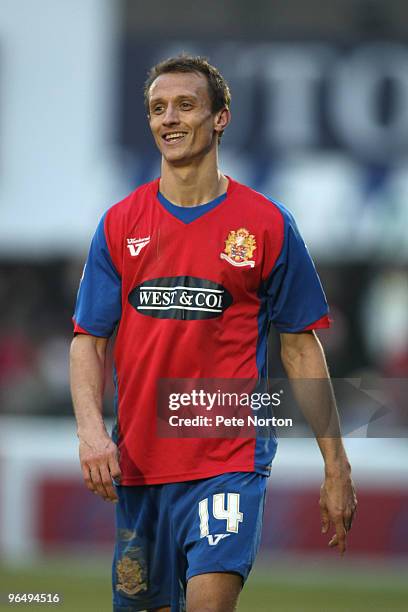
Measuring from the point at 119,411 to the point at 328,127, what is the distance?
10.5 metres

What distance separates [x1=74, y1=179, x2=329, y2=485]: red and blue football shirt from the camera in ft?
17.3

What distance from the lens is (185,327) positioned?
5273 millimetres

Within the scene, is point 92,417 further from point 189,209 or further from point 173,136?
point 173,136

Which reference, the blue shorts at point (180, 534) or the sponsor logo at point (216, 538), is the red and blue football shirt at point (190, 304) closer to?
the blue shorts at point (180, 534)

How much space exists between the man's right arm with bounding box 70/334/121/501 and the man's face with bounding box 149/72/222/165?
2.70 feet

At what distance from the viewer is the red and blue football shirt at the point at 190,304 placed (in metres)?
5.26

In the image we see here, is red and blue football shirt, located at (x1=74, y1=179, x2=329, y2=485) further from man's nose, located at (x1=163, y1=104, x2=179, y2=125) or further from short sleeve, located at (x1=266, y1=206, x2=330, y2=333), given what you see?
man's nose, located at (x1=163, y1=104, x2=179, y2=125)

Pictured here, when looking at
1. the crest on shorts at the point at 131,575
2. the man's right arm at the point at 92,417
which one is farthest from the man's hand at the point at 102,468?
the crest on shorts at the point at 131,575

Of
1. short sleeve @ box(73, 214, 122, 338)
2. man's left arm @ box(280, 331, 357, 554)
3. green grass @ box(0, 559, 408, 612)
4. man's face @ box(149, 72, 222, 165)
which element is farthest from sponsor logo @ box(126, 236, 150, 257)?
green grass @ box(0, 559, 408, 612)

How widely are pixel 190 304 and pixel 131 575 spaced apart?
113 centimetres

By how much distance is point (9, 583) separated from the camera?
35.6 ft

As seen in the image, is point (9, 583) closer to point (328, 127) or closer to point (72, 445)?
point (72, 445)

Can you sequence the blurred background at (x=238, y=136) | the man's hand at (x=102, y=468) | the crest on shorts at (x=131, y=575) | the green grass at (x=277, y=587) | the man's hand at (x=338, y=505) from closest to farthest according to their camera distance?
the man's hand at (x=102, y=468) → the man's hand at (x=338, y=505) → the crest on shorts at (x=131, y=575) → the green grass at (x=277, y=587) → the blurred background at (x=238, y=136)

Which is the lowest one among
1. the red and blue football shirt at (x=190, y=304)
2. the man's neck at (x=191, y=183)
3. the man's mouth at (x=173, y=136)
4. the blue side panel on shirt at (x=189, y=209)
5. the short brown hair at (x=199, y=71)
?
the red and blue football shirt at (x=190, y=304)
